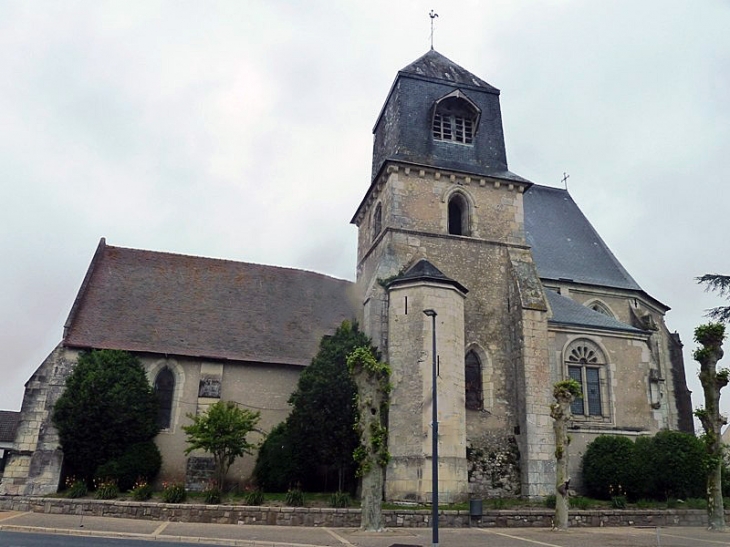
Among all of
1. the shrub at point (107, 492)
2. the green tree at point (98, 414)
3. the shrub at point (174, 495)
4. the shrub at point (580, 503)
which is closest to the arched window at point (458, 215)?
the shrub at point (580, 503)

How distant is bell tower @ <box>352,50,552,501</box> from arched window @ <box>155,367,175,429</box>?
7296mm

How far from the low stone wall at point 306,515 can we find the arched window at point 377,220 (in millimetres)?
11237

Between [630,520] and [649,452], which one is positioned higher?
[649,452]

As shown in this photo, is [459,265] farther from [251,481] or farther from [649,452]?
[251,481]

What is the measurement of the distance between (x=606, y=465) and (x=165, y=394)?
49.6 ft

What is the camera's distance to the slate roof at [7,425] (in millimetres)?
37938

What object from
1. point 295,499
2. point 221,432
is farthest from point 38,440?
point 295,499

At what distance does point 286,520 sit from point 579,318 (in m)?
13.4

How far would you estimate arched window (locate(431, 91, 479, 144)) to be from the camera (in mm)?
24453

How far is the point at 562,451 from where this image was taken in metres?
16.4

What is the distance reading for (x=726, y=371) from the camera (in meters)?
18.2

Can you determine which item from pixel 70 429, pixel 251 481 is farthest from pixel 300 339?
pixel 70 429

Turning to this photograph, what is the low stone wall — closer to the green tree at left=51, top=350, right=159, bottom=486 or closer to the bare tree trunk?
the bare tree trunk

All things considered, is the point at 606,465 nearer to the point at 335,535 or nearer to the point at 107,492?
the point at 335,535
